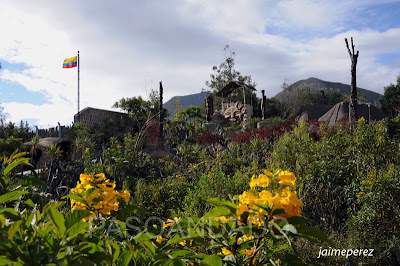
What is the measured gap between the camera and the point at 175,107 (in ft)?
67.7

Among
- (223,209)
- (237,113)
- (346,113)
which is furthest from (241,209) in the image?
(237,113)

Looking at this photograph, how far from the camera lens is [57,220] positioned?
87 cm

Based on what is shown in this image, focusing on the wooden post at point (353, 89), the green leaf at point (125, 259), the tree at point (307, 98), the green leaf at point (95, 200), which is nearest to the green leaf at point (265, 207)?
the green leaf at point (125, 259)

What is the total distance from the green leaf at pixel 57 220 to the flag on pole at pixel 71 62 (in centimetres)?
1976

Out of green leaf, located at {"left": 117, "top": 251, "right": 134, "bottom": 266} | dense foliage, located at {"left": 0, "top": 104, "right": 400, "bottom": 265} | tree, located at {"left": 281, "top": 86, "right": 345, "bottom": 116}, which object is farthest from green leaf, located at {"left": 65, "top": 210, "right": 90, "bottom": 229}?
tree, located at {"left": 281, "top": 86, "right": 345, "bottom": 116}

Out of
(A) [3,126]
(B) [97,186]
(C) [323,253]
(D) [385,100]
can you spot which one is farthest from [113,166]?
(D) [385,100]

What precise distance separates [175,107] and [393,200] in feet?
57.3

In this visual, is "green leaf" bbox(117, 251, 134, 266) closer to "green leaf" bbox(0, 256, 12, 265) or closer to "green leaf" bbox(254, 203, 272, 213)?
"green leaf" bbox(0, 256, 12, 265)

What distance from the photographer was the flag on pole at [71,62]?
18969 mm

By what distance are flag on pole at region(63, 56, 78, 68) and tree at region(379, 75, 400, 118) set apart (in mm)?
19529

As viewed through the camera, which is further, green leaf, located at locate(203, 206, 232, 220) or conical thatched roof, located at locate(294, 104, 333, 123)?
conical thatched roof, located at locate(294, 104, 333, 123)

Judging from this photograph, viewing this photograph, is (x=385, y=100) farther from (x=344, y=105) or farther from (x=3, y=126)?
(x=3, y=126)

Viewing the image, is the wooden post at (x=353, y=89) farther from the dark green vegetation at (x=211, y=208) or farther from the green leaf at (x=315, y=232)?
the green leaf at (x=315, y=232)

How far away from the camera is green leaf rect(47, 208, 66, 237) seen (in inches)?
33.8
